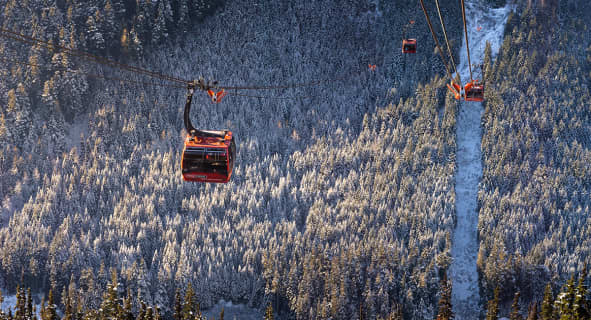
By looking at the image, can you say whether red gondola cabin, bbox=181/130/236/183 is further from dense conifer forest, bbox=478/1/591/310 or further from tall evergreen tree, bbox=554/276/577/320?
dense conifer forest, bbox=478/1/591/310

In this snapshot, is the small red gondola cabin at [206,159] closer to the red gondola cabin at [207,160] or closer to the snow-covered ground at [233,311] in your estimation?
the red gondola cabin at [207,160]

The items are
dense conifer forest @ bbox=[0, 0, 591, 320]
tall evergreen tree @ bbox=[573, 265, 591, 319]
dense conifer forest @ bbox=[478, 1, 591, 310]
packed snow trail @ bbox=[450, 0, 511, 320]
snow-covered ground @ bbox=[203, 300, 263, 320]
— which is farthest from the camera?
packed snow trail @ bbox=[450, 0, 511, 320]

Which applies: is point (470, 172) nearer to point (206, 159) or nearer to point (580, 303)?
point (580, 303)

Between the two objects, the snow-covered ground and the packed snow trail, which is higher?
the packed snow trail

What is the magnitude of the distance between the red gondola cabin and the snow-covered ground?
58.9 metres

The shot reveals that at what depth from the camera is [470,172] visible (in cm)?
11856

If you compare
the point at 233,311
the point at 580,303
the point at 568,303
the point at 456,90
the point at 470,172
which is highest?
the point at 456,90

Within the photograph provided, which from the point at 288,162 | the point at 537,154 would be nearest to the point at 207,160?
the point at 288,162

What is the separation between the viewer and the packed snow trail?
104438 millimetres

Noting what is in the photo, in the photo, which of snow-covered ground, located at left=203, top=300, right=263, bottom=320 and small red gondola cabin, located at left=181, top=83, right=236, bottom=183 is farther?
snow-covered ground, located at left=203, top=300, right=263, bottom=320

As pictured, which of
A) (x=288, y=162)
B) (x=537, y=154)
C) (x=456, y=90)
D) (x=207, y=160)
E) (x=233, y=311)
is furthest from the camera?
(x=537, y=154)

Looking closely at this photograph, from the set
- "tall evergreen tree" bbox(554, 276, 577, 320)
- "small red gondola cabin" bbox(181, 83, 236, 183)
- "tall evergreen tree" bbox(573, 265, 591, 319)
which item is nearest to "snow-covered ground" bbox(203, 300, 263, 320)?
"tall evergreen tree" bbox(554, 276, 577, 320)

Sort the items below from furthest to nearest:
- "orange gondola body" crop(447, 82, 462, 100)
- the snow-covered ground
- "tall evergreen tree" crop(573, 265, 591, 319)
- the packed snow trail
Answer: the packed snow trail < the snow-covered ground < "orange gondola body" crop(447, 82, 462, 100) < "tall evergreen tree" crop(573, 265, 591, 319)

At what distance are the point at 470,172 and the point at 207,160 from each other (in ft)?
273
